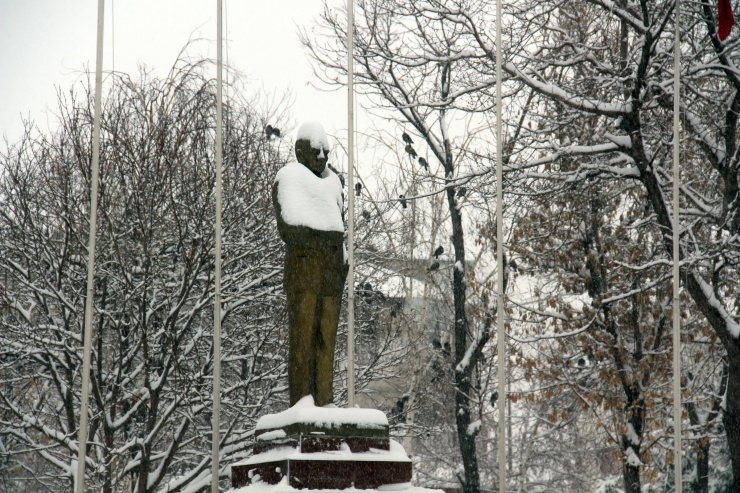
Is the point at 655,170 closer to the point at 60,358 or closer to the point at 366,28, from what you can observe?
the point at 366,28

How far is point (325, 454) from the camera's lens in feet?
23.1

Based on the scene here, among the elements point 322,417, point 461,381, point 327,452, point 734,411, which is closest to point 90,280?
point 322,417

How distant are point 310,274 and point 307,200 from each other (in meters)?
0.58

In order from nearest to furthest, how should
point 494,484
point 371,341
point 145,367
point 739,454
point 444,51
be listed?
point 739,454 < point 145,367 < point 444,51 < point 371,341 < point 494,484

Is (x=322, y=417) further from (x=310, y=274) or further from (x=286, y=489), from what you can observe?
(x=310, y=274)

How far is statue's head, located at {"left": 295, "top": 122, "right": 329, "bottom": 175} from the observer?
25.8ft

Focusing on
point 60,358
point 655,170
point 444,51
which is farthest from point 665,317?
point 60,358

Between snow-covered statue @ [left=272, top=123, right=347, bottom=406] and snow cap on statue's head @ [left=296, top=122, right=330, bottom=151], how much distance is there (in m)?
0.24

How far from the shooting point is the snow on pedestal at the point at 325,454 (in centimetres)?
692

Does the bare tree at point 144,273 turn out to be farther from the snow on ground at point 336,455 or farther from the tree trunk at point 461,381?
the snow on ground at point 336,455

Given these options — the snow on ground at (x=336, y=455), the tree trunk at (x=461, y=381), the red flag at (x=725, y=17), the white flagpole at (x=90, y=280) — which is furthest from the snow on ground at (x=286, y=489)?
the tree trunk at (x=461, y=381)

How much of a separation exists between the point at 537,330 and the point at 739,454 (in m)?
5.03

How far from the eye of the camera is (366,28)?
18.4 m

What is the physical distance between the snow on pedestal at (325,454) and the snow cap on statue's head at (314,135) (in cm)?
205
